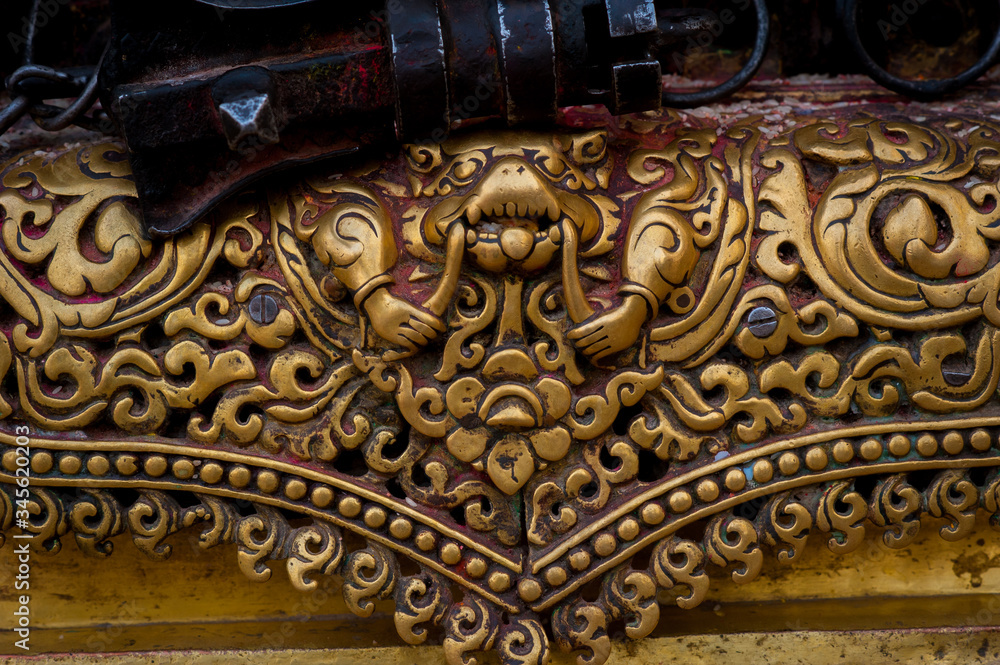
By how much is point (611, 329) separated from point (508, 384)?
11 centimetres

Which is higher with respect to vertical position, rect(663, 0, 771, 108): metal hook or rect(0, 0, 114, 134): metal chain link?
rect(0, 0, 114, 134): metal chain link

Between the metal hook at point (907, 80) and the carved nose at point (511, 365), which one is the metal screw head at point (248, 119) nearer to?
the carved nose at point (511, 365)

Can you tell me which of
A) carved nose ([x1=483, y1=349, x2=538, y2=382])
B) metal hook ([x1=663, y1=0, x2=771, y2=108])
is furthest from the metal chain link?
metal hook ([x1=663, y1=0, x2=771, y2=108])

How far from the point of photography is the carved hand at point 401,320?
86cm

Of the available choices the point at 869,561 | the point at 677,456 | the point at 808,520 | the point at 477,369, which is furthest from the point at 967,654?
the point at 477,369

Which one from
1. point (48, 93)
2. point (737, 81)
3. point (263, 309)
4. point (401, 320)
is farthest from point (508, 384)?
point (48, 93)

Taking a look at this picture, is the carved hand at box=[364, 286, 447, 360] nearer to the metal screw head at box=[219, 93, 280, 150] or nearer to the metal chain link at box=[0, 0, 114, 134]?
the metal screw head at box=[219, 93, 280, 150]

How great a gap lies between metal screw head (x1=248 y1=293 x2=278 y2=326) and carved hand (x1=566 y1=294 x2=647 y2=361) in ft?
0.97

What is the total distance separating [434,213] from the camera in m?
0.89

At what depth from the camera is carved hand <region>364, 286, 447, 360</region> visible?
86cm

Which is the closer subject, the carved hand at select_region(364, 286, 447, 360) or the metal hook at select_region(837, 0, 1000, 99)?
the carved hand at select_region(364, 286, 447, 360)

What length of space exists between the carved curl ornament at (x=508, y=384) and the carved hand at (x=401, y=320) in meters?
0.02

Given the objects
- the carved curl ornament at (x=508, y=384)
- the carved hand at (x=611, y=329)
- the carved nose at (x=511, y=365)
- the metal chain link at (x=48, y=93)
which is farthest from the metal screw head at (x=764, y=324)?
the metal chain link at (x=48, y=93)

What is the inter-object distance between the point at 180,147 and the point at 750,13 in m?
0.68
